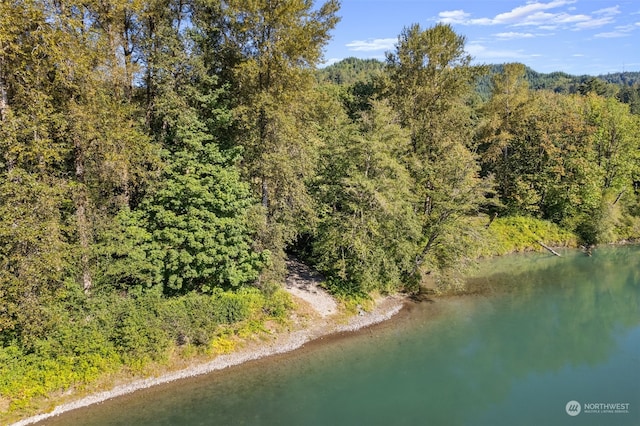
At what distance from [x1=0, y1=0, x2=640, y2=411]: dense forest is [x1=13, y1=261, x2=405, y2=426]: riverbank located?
779 millimetres

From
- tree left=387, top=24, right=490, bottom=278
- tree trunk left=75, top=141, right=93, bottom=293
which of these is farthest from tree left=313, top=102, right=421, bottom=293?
tree trunk left=75, top=141, right=93, bottom=293

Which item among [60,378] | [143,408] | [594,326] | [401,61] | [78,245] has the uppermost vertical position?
[401,61]

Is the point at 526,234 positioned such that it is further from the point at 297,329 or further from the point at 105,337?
the point at 105,337

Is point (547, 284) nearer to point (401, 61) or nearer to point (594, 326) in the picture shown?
point (594, 326)

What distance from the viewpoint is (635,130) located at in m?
40.4

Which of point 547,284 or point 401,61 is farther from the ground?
point 401,61

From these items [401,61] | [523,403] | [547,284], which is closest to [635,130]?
[547,284]

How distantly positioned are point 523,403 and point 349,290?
32.6 feet

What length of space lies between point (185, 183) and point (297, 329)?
8801 millimetres
